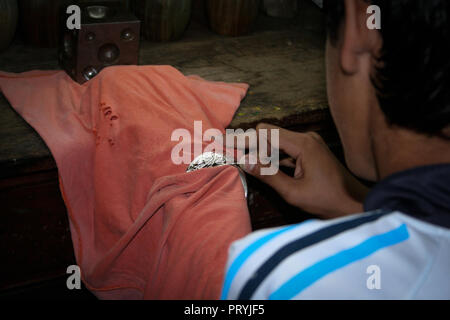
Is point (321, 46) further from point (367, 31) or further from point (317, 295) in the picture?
point (317, 295)

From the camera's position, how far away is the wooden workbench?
0.90 m

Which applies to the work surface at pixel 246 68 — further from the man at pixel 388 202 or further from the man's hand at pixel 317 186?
the man at pixel 388 202

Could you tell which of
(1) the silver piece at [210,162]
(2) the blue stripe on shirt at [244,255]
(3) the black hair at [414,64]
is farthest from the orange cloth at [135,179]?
(3) the black hair at [414,64]

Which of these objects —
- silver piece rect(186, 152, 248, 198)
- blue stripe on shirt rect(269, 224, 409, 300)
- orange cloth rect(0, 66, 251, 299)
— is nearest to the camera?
blue stripe on shirt rect(269, 224, 409, 300)

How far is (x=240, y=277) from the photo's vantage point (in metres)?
0.42

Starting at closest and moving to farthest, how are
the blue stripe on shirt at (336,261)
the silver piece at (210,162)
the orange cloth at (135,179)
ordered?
the blue stripe on shirt at (336,261), the orange cloth at (135,179), the silver piece at (210,162)

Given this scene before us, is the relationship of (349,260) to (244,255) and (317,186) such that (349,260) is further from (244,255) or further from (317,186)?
(317,186)

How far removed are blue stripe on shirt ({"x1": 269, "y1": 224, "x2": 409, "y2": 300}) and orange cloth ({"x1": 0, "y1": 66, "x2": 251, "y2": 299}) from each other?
0.19m

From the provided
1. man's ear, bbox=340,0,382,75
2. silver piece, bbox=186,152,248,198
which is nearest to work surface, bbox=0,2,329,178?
silver piece, bbox=186,152,248,198

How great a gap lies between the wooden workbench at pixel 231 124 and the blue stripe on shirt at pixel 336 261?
0.60m

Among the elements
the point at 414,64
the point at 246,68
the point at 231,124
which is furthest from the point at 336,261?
→ the point at 246,68

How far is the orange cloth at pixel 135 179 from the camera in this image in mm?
675

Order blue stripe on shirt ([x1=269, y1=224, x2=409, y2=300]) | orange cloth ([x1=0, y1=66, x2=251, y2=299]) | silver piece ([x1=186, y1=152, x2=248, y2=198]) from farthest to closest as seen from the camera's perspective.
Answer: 1. silver piece ([x1=186, y1=152, x2=248, y2=198])
2. orange cloth ([x1=0, y1=66, x2=251, y2=299])
3. blue stripe on shirt ([x1=269, y1=224, x2=409, y2=300])

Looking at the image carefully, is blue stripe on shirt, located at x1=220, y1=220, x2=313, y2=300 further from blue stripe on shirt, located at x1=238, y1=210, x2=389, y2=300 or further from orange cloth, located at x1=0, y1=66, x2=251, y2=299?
orange cloth, located at x1=0, y1=66, x2=251, y2=299
